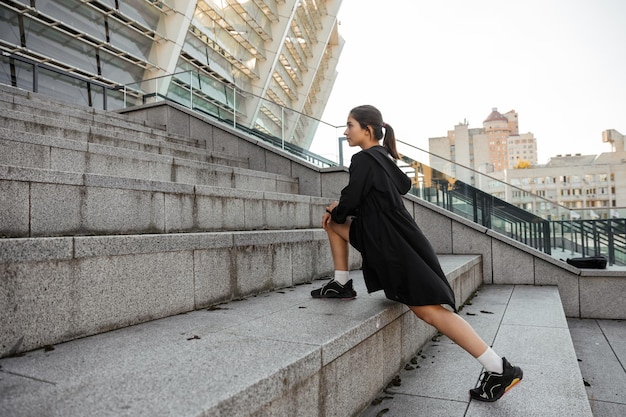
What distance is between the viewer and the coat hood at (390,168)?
3441 mm

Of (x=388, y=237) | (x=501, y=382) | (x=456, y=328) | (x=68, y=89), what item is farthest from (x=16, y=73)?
(x=501, y=382)

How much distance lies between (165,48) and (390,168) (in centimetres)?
2296

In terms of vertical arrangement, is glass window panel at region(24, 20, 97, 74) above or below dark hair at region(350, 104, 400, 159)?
above

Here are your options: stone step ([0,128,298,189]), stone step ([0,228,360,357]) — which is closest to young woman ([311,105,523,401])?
stone step ([0,228,360,357])

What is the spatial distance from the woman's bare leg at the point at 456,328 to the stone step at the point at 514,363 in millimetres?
373

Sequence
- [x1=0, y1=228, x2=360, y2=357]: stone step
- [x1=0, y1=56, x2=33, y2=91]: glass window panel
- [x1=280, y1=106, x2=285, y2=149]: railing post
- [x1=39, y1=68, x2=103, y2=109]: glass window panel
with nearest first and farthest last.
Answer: [x1=0, y1=228, x2=360, y2=357]: stone step < [x1=280, y1=106, x2=285, y2=149]: railing post < [x1=0, y1=56, x2=33, y2=91]: glass window panel < [x1=39, y1=68, x2=103, y2=109]: glass window panel

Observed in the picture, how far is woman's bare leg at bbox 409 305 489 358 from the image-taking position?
2922 mm

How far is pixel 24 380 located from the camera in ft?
6.38

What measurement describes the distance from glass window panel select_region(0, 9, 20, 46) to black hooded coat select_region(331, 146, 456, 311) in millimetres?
18841

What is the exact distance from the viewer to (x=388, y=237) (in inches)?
125

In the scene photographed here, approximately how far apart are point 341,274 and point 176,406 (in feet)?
7.67

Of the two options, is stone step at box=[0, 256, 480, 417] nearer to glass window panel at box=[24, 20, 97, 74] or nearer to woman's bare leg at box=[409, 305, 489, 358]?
woman's bare leg at box=[409, 305, 489, 358]

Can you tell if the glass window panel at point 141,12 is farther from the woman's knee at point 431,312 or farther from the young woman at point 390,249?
the woman's knee at point 431,312

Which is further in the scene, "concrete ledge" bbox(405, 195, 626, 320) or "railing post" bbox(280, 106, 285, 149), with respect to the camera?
"railing post" bbox(280, 106, 285, 149)
